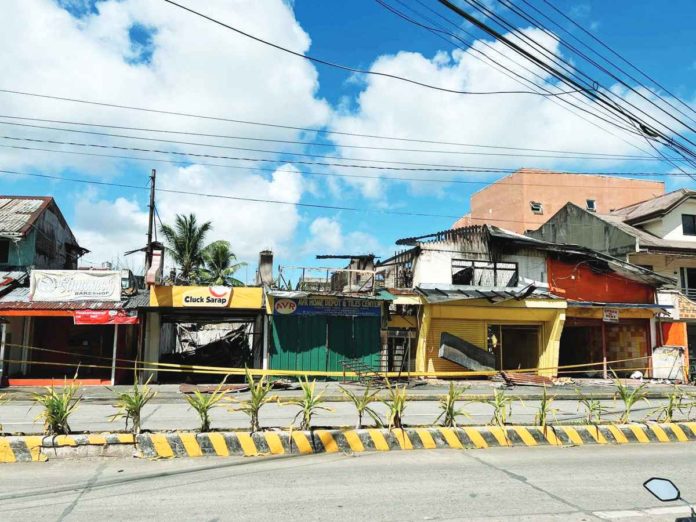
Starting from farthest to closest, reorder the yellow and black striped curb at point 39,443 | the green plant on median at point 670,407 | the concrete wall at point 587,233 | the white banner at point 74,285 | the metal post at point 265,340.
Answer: the concrete wall at point 587,233, the metal post at point 265,340, the white banner at point 74,285, the green plant on median at point 670,407, the yellow and black striped curb at point 39,443

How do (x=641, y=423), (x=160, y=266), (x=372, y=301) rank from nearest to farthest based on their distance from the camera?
(x=641, y=423)
(x=160, y=266)
(x=372, y=301)

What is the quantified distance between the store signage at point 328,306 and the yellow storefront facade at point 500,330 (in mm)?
2485

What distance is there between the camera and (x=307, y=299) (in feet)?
69.5

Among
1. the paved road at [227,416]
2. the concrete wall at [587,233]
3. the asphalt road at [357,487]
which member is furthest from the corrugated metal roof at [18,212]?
the concrete wall at [587,233]

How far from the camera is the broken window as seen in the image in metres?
24.7

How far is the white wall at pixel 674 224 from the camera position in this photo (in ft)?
97.1

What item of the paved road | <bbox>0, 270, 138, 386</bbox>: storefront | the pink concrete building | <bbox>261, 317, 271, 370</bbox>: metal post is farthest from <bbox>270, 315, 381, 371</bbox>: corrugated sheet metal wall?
the pink concrete building

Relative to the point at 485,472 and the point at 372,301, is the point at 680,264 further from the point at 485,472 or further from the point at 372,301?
the point at 485,472

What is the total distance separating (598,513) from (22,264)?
2400 cm

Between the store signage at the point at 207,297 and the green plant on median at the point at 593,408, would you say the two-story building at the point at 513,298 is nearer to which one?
the store signage at the point at 207,297

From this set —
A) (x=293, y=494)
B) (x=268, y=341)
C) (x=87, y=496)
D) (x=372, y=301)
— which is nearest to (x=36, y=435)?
(x=87, y=496)

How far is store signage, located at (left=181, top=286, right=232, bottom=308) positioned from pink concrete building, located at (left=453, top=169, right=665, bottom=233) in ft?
100

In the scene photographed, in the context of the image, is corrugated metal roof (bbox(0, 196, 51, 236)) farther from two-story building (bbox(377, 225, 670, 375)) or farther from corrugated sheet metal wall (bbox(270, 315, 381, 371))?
two-story building (bbox(377, 225, 670, 375))

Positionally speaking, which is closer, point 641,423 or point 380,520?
point 380,520
